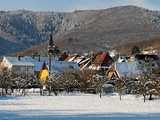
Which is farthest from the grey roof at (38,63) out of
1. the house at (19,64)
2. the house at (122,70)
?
the house at (122,70)

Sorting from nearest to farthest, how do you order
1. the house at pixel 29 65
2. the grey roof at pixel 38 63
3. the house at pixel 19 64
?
1. the house at pixel 29 65
2. the grey roof at pixel 38 63
3. the house at pixel 19 64

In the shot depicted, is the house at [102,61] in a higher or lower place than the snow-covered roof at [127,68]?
higher

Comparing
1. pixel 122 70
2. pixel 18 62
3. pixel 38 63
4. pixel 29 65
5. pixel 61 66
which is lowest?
pixel 122 70

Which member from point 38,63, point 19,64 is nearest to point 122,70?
point 38,63

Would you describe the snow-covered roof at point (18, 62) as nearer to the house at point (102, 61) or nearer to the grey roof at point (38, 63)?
the grey roof at point (38, 63)

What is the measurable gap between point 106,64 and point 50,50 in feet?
123

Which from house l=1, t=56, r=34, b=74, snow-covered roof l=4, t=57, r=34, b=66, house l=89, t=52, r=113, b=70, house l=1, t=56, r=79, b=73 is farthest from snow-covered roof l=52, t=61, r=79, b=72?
house l=89, t=52, r=113, b=70

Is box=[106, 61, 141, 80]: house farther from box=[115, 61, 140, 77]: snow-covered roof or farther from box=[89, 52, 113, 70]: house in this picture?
box=[89, 52, 113, 70]: house

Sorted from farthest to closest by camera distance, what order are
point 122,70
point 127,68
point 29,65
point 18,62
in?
point 18,62 → point 29,65 → point 127,68 → point 122,70

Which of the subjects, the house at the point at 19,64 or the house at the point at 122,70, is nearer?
the house at the point at 122,70

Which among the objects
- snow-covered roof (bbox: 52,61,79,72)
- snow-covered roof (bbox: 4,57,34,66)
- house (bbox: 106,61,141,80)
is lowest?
house (bbox: 106,61,141,80)

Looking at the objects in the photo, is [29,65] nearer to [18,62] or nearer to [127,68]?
[18,62]

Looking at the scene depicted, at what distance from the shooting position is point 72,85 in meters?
68.9

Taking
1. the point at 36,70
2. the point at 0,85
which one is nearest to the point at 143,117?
the point at 0,85
